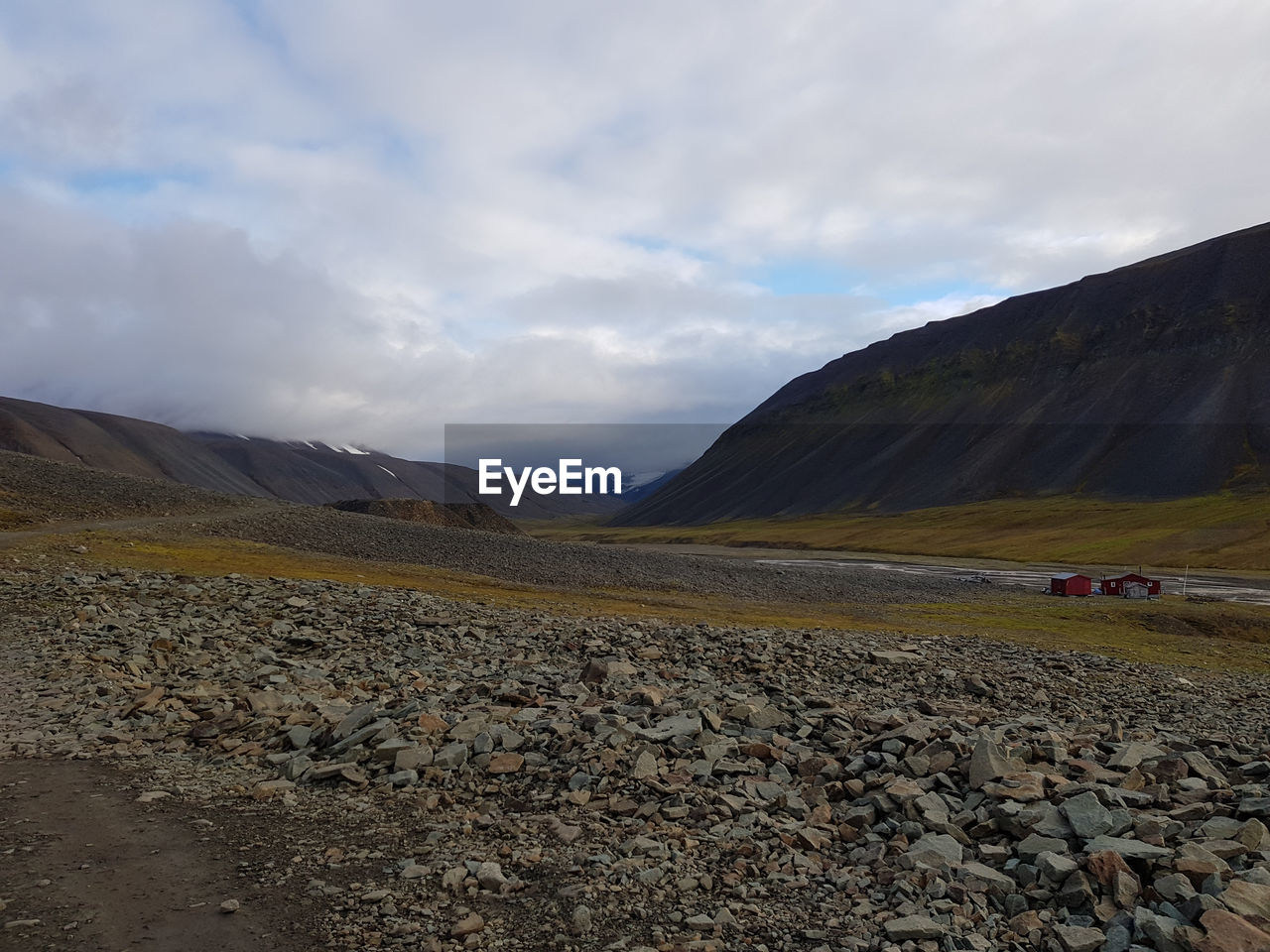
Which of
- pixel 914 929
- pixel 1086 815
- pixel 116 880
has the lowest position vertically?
pixel 116 880

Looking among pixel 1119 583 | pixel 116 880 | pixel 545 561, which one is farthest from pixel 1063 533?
pixel 116 880

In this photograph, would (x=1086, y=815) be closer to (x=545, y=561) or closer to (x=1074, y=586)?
(x=545, y=561)

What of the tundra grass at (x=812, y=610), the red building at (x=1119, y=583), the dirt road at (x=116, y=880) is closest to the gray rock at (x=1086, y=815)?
the dirt road at (x=116, y=880)

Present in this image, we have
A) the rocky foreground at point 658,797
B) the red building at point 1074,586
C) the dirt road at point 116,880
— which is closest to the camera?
the dirt road at point 116,880

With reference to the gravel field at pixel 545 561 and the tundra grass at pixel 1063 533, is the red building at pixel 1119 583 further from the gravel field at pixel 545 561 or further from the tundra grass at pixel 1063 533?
the tundra grass at pixel 1063 533

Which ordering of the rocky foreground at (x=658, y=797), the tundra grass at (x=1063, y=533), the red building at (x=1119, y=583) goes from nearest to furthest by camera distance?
the rocky foreground at (x=658, y=797) → the red building at (x=1119, y=583) → the tundra grass at (x=1063, y=533)

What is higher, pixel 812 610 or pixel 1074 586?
pixel 812 610

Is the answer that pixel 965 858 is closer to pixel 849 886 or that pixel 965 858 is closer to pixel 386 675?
pixel 849 886

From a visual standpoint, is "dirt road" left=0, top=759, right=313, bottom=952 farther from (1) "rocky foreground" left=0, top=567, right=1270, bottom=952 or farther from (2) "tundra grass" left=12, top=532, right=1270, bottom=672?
A: (2) "tundra grass" left=12, top=532, right=1270, bottom=672
